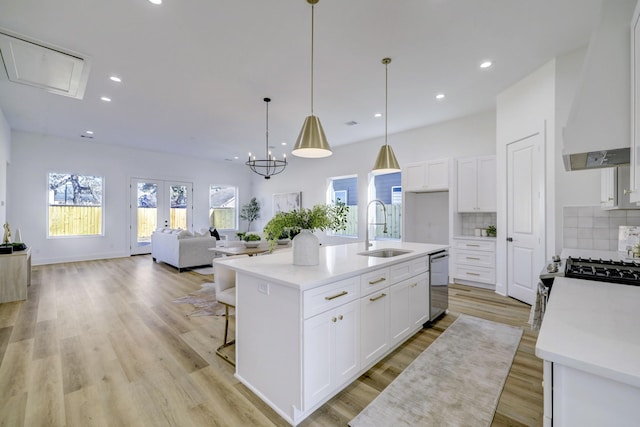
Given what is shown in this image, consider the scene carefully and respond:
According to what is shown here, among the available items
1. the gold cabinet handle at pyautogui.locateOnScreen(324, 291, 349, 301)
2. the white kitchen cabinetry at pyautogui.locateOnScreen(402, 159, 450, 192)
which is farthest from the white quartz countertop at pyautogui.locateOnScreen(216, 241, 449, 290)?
the white kitchen cabinetry at pyautogui.locateOnScreen(402, 159, 450, 192)

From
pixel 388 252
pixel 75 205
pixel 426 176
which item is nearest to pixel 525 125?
pixel 426 176

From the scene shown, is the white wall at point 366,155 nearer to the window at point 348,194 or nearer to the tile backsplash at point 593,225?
the window at point 348,194

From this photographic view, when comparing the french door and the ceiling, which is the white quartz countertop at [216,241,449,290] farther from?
the french door

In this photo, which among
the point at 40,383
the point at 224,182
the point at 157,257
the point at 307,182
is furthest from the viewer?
the point at 224,182

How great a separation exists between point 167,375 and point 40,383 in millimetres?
906

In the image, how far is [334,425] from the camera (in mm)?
1663

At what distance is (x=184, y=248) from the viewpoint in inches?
229

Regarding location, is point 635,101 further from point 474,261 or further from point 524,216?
point 474,261

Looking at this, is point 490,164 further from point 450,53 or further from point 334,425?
point 334,425

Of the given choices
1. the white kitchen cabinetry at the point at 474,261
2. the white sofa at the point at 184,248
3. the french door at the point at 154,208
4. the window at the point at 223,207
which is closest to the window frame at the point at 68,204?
the french door at the point at 154,208

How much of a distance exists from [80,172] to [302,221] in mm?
7849

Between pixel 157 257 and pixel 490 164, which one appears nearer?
pixel 490 164

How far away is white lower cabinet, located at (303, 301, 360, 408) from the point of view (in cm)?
165

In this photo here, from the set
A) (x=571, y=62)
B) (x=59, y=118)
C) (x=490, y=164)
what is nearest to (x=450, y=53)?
(x=571, y=62)
